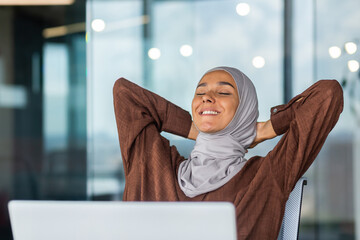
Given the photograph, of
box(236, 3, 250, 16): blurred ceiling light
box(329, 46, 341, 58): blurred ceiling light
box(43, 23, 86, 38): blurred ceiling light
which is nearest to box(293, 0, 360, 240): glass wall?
box(329, 46, 341, 58): blurred ceiling light

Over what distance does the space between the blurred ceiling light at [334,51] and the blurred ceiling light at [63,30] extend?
186 cm

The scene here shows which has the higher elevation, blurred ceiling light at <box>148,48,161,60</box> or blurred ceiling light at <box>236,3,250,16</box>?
blurred ceiling light at <box>236,3,250,16</box>

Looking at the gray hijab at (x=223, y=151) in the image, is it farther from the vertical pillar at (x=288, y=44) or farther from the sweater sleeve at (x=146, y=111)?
the vertical pillar at (x=288, y=44)

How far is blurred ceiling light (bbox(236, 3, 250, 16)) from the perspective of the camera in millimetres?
3707

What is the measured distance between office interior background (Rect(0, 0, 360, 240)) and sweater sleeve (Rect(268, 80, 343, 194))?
2141mm

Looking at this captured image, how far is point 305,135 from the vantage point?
1.39 m

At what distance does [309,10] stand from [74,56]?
70.6 inches

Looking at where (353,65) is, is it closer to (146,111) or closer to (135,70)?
(135,70)

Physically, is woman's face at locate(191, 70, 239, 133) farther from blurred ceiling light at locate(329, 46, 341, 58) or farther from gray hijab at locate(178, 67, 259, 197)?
blurred ceiling light at locate(329, 46, 341, 58)

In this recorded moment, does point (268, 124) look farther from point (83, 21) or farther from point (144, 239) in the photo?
point (83, 21)

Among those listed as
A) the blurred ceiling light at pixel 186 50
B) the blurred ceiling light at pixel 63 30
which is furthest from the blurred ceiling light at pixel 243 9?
the blurred ceiling light at pixel 63 30

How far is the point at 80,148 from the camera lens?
3916 mm

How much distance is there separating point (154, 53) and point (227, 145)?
244 cm

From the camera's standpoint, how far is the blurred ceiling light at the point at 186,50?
12.5 ft
